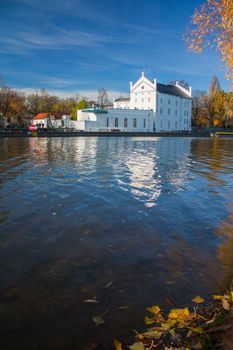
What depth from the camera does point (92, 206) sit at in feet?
25.5

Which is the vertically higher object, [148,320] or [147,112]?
[147,112]

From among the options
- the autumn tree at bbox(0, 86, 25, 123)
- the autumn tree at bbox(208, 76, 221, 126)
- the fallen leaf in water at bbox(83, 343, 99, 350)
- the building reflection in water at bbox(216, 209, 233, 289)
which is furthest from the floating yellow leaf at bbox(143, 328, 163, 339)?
the autumn tree at bbox(208, 76, 221, 126)

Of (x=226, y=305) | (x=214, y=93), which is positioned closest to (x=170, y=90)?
(x=214, y=93)

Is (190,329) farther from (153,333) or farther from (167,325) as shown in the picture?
(153,333)

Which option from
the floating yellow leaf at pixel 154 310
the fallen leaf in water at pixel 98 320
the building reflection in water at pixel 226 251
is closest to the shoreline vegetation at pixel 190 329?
the floating yellow leaf at pixel 154 310

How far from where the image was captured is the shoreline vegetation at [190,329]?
2449 millimetres

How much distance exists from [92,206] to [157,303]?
4.44 metres

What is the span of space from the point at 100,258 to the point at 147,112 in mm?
82322

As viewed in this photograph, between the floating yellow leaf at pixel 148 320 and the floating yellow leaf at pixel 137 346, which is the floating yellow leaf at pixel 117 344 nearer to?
the floating yellow leaf at pixel 137 346

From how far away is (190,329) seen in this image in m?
2.74

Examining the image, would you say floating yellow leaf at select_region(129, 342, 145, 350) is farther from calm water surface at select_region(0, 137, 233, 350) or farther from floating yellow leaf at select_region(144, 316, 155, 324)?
floating yellow leaf at select_region(144, 316, 155, 324)

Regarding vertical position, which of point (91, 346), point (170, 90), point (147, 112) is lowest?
point (91, 346)

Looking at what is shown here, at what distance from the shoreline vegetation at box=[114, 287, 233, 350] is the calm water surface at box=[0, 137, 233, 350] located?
0.62 feet

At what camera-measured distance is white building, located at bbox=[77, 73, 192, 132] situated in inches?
3027
